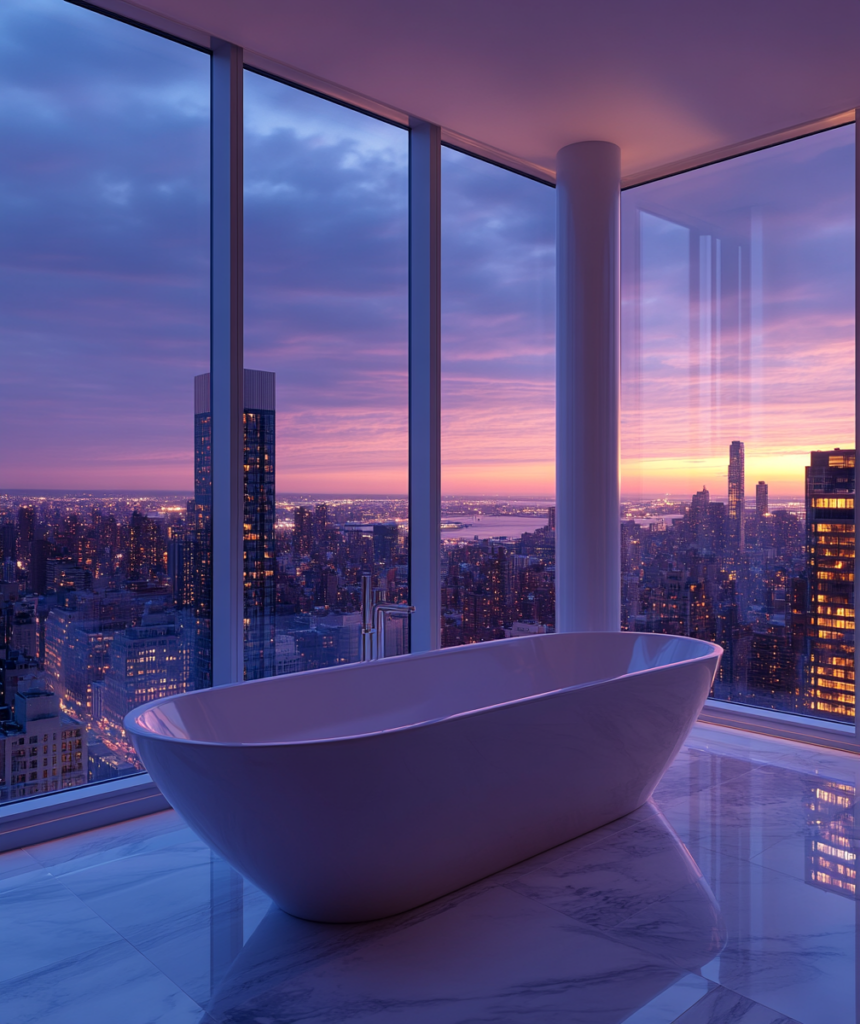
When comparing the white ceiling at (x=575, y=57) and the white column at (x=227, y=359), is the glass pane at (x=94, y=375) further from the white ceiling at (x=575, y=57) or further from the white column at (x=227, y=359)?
the white ceiling at (x=575, y=57)

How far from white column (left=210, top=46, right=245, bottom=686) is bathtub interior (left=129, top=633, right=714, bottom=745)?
52 centimetres

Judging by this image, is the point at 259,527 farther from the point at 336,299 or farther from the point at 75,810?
the point at 75,810

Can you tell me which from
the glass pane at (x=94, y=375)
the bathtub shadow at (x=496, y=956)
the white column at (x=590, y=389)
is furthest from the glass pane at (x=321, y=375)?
the bathtub shadow at (x=496, y=956)

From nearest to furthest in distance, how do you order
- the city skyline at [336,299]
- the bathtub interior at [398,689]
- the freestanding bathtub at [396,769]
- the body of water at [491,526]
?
the freestanding bathtub at [396,769] < the bathtub interior at [398,689] < the city skyline at [336,299] < the body of water at [491,526]

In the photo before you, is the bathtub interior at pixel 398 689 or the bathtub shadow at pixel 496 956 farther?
the bathtub interior at pixel 398 689

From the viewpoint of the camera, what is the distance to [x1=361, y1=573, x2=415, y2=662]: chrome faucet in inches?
123

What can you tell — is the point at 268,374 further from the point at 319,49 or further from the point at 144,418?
the point at 319,49

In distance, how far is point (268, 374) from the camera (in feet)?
10.7

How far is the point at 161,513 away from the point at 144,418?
0.35 metres

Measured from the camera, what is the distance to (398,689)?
2969 mm

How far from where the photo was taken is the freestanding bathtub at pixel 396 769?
1.88m

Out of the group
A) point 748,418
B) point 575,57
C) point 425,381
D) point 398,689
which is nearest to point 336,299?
point 425,381

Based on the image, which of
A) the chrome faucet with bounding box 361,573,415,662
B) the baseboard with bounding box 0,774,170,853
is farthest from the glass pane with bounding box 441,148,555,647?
the baseboard with bounding box 0,774,170,853

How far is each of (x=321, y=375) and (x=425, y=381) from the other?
557mm
